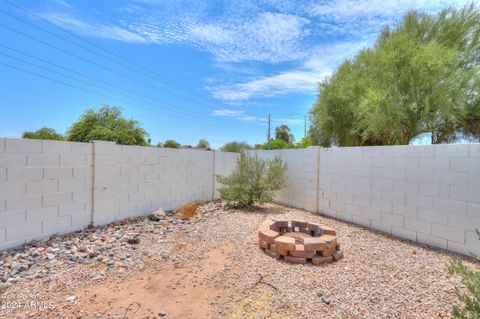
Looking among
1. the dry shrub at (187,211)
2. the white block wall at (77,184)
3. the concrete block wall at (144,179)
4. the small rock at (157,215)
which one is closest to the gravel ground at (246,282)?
the white block wall at (77,184)

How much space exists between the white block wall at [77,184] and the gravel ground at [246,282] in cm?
57

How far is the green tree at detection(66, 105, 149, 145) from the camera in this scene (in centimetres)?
1078

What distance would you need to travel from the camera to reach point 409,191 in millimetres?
4289

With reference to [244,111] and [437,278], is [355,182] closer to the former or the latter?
[437,278]

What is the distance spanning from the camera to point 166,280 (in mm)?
2832

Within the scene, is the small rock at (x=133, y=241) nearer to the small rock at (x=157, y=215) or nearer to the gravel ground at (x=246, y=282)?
the gravel ground at (x=246, y=282)

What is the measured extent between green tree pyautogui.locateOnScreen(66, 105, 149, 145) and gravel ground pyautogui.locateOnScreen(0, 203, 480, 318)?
25.7 ft

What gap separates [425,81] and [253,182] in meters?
5.61

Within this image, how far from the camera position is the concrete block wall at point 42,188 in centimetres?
345

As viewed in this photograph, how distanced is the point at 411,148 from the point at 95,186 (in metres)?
5.93

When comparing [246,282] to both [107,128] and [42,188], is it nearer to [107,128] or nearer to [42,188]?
[42,188]

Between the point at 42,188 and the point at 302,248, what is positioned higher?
the point at 42,188

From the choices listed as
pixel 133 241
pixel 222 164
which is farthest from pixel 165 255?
pixel 222 164

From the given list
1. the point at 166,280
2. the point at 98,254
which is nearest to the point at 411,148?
the point at 166,280
